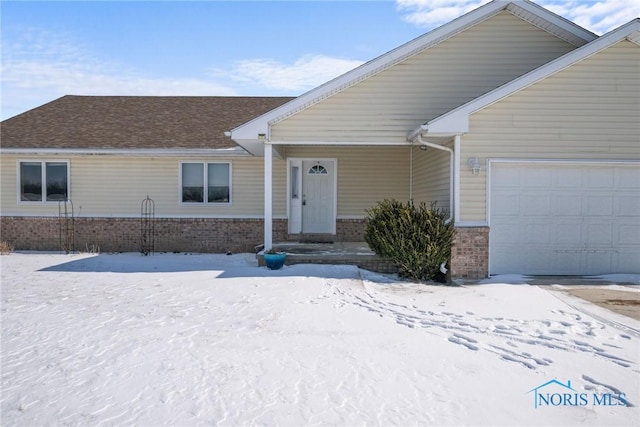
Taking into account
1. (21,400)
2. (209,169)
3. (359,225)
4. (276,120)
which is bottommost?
(21,400)

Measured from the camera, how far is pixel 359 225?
1432 cm

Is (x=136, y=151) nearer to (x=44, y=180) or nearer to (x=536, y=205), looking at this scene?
(x=44, y=180)

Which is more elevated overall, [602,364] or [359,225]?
[359,225]

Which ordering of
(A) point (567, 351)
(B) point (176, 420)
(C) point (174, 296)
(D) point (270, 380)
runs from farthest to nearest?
(C) point (174, 296), (A) point (567, 351), (D) point (270, 380), (B) point (176, 420)

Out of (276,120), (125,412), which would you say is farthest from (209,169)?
(125,412)

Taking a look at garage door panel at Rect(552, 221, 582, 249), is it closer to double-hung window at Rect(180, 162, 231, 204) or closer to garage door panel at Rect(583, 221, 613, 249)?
garage door panel at Rect(583, 221, 613, 249)

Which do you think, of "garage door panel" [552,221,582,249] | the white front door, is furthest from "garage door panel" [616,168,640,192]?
the white front door

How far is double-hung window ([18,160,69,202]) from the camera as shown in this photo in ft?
46.8

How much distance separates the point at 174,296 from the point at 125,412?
4.19 metres

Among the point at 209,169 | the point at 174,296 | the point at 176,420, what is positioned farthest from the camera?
the point at 209,169

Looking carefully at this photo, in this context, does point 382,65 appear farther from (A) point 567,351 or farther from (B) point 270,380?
Answer: (B) point 270,380

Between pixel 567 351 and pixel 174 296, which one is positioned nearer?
pixel 567 351

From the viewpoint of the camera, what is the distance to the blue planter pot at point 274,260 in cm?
1009

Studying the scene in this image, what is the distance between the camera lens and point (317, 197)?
14570 millimetres
